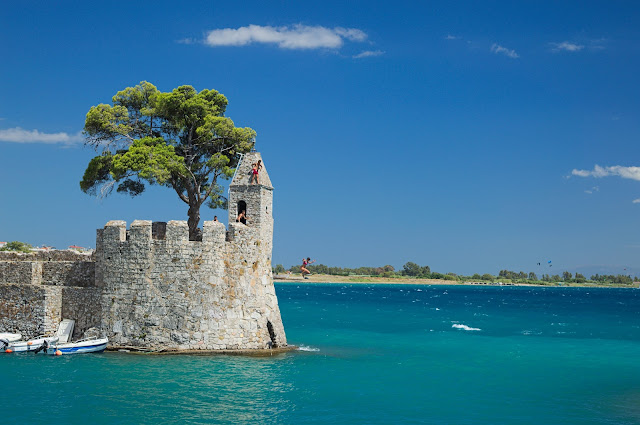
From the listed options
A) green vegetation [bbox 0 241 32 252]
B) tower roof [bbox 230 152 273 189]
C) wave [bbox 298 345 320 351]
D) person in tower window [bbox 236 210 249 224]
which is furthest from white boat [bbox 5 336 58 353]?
green vegetation [bbox 0 241 32 252]

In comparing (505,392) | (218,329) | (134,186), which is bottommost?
(505,392)

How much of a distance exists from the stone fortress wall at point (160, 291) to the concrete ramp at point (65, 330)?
1.09 feet

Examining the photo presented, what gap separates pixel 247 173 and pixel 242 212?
2193 mm

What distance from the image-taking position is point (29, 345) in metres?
31.5

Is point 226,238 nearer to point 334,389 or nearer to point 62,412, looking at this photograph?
point 334,389

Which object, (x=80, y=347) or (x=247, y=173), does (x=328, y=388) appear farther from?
(x=247, y=173)

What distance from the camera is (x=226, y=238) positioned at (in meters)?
33.0

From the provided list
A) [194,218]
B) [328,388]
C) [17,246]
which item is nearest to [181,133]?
[194,218]

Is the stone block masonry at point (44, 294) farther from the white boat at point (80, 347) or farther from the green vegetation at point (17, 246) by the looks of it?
the green vegetation at point (17, 246)

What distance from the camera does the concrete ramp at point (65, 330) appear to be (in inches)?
1261

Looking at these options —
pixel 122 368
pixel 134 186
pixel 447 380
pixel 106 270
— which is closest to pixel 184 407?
pixel 122 368

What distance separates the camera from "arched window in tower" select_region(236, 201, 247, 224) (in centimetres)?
3456

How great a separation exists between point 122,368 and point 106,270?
5.78 metres

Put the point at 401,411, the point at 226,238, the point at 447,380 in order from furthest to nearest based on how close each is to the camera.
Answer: the point at 226,238 → the point at 447,380 → the point at 401,411
